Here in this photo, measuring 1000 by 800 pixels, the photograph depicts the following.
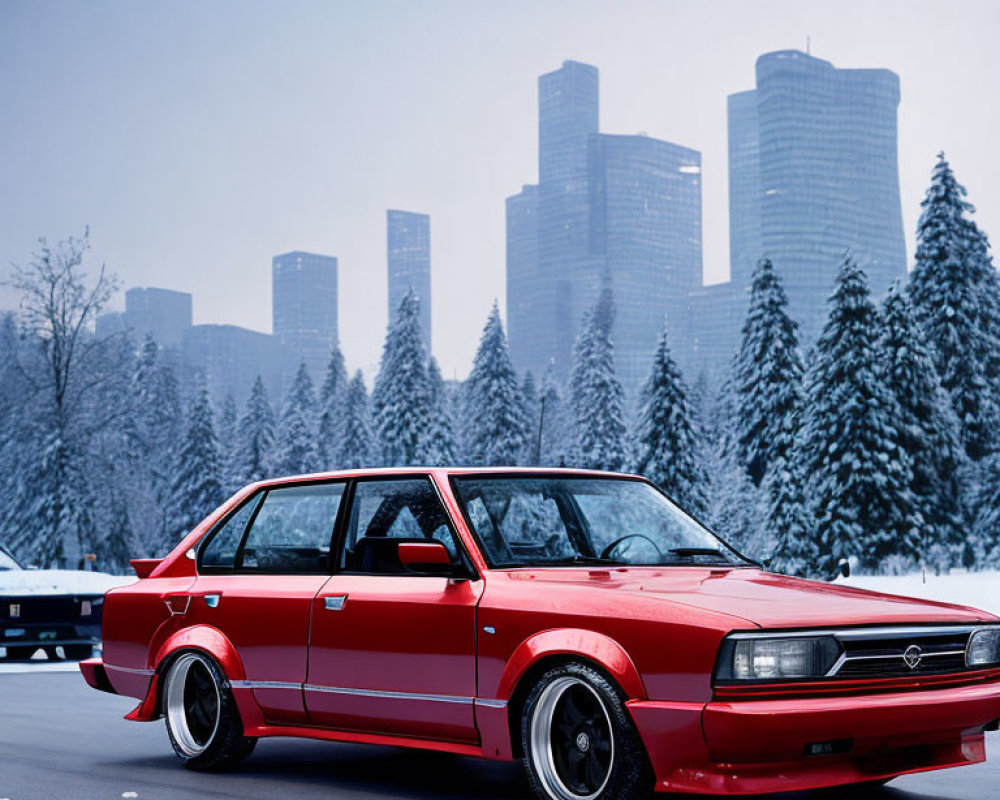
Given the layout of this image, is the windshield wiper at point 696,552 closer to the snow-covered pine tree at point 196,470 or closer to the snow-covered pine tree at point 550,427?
the snow-covered pine tree at point 196,470

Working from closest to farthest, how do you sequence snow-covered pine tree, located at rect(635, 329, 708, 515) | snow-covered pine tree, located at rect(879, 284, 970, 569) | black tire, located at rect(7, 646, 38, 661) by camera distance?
black tire, located at rect(7, 646, 38, 661) → snow-covered pine tree, located at rect(879, 284, 970, 569) → snow-covered pine tree, located at rect(635, 329, 708, 515)

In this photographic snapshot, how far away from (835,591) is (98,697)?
27.1 feet

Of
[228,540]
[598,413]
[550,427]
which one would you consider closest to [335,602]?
[228,540]

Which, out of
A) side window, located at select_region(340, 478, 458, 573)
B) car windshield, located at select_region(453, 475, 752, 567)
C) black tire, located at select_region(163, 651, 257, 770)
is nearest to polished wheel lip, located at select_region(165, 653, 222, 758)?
black tire, located at select_region(163, 651, 257, 770)

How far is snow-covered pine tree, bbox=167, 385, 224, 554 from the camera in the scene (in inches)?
3386

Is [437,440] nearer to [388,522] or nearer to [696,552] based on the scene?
[388,522]

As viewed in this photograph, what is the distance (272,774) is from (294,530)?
133cm

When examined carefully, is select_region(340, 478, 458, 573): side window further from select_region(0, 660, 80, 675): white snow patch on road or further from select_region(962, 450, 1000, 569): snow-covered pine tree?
select_region(962, 450, 1000, 569): snow-covered pine tree

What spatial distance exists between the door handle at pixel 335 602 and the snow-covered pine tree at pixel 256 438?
90.7 metres

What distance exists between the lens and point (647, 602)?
5887 mm

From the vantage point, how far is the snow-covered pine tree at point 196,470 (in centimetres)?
8600

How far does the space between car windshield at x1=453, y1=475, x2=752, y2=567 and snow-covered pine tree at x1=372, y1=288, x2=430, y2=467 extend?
66.4 m

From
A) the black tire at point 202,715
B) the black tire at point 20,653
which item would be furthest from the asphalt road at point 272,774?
the black tire at point 20,653

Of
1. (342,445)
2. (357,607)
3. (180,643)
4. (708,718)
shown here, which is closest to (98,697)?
(180,643)
